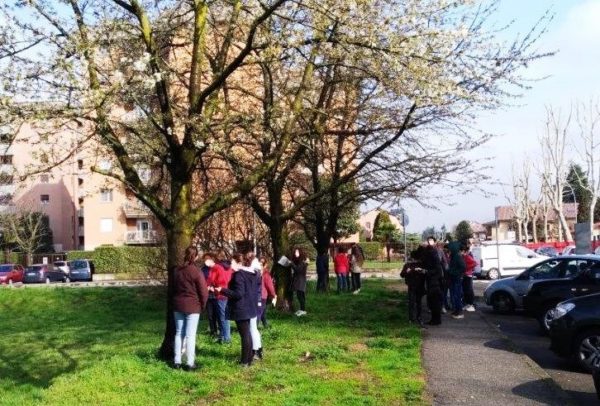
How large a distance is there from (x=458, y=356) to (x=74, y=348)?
6.86m

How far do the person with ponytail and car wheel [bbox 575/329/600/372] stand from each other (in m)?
5.32

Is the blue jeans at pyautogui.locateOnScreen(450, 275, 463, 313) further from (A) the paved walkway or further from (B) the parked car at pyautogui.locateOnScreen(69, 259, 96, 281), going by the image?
(B) the parked car at pyautogui.locateOnScreen(69, 259, 96, 281)

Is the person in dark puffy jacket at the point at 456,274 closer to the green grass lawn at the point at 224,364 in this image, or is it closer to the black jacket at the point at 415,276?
the green grass lawn at the point at 224,364

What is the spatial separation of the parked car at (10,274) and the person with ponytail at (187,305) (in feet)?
141

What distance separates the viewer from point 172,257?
33.6ft

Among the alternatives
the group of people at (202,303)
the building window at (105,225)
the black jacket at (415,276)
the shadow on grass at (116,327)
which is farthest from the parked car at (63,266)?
the group of people at (202,303)

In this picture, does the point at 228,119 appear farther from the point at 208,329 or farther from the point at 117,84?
the point at 208,329

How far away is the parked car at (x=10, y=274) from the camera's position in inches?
1912

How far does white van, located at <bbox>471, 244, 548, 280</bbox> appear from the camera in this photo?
31922 mm

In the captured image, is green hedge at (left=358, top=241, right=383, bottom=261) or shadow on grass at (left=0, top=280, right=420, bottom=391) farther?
green hedge at (left=358, top=241, right=383, bottom=261)

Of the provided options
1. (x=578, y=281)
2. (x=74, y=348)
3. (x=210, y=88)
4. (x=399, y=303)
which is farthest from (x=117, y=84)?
(x=399, y=303)

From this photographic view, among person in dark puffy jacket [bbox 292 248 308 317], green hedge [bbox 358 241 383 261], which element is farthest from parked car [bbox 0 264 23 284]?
person in dark puffy jacket [bbox 292 248 308 317]

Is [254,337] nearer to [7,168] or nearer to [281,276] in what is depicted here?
[7,168]

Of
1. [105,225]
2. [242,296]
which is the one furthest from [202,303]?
[105,225]
